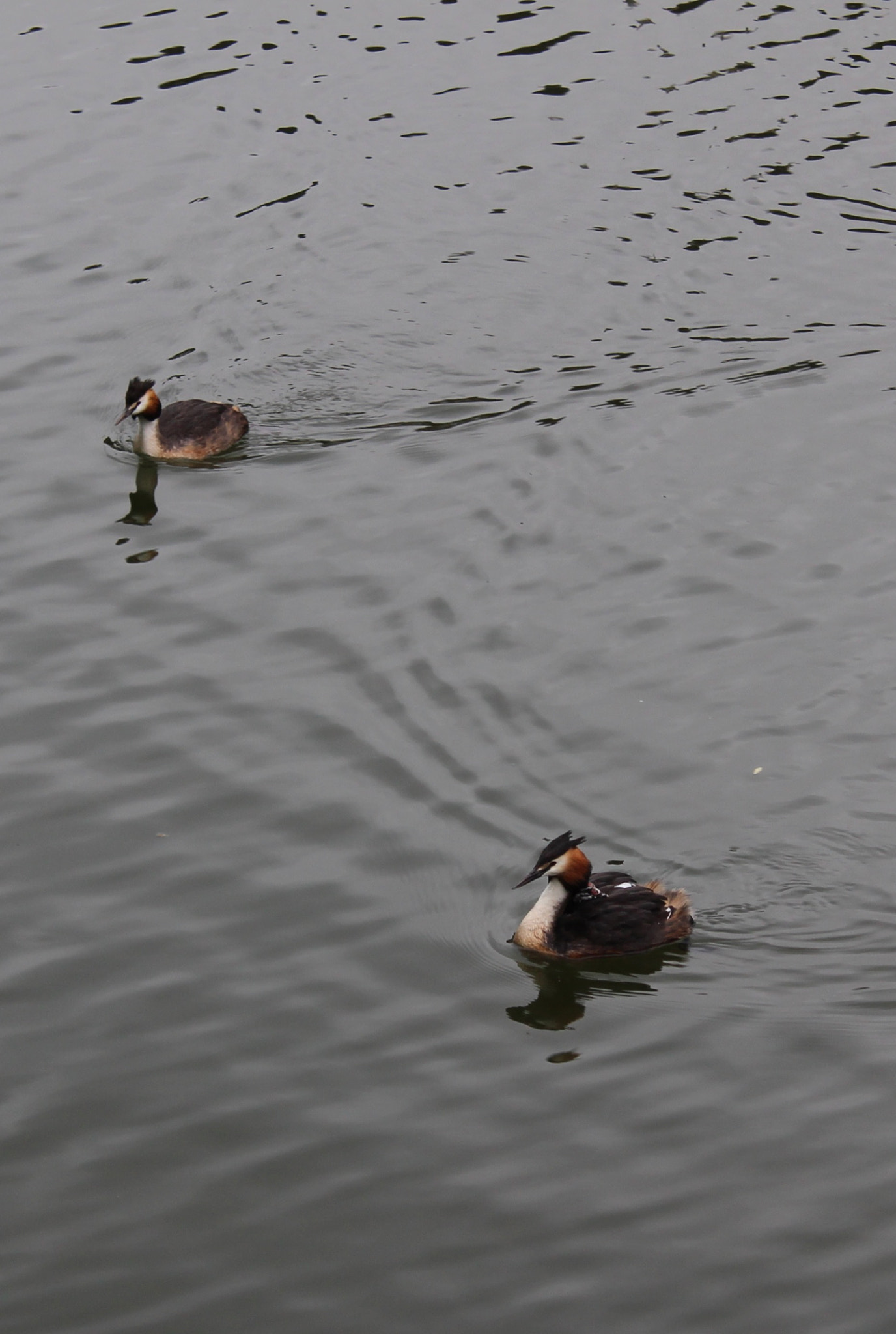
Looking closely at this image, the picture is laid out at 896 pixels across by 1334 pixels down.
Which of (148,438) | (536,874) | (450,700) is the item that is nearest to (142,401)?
(148,438)

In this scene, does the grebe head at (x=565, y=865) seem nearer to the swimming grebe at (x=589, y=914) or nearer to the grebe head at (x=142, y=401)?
the swimming grebe at (x=589, y=914)

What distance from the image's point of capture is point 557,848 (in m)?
10.1

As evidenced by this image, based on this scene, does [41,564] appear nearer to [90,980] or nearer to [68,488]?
[68,488]

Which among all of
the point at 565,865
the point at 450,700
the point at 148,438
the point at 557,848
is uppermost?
the point at 148,438

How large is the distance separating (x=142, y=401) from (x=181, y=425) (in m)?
0.63

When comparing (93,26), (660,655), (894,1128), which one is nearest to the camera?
(894,1128)

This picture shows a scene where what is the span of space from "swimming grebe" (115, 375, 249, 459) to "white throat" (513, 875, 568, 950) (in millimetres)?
6843

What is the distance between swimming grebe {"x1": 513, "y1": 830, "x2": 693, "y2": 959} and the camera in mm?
10148

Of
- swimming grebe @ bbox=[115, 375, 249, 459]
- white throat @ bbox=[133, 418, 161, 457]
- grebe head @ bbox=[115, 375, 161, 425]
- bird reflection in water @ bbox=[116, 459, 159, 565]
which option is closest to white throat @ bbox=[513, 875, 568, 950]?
bird reflection in water @ bbox=[116, 459, 159, 565]

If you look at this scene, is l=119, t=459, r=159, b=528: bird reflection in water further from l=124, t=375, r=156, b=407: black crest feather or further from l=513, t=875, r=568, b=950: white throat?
l=513, t=875, r=568, b=950: white throat

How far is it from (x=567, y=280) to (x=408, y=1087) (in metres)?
11.4

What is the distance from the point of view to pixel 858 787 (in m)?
11.4

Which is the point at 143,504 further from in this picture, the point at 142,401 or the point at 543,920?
the point at 543,920

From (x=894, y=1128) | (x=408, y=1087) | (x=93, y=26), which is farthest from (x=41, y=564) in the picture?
(x=93, y=26)
